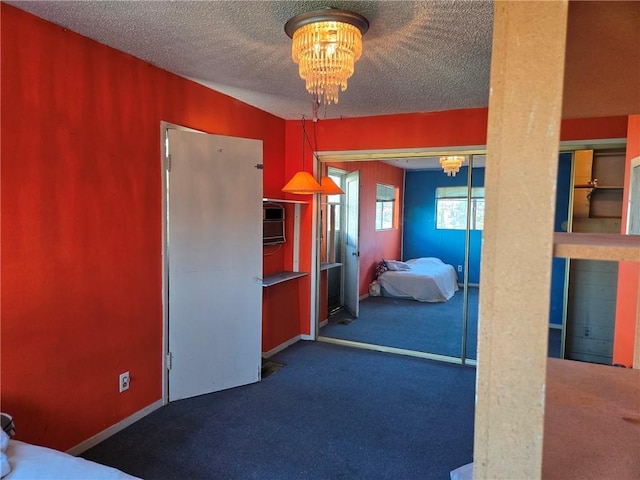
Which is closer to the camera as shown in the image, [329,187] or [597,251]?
[597,251]

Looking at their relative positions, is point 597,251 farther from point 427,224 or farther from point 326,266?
point 427,224

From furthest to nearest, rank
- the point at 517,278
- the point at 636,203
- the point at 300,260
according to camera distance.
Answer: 1. the point at 300,260
2. the point at 636,203
3. the point at 517,278

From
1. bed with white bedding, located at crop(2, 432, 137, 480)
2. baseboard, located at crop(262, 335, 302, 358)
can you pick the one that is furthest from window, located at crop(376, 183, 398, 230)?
bed with white bedding, located at crop(2, 432, 137, 480)

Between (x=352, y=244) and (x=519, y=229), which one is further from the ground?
(x=519, y=229)

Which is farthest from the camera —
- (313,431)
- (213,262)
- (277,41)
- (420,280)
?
(420,280)

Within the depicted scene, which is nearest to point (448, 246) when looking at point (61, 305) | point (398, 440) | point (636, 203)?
point (636, 203)

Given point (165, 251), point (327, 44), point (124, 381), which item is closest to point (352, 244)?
point (165, 251)

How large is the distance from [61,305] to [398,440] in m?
2.28

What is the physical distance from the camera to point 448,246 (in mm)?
5781

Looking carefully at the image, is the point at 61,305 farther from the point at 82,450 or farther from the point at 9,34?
the point at 9,34

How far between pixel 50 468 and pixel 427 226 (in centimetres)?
523

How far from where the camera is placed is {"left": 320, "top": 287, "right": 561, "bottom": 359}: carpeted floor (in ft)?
14.7

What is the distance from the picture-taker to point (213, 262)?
3.36m

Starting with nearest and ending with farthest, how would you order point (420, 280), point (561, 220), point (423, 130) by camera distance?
1. point (561, 220)
2. point (423, 130)
3. point (420, 280)
